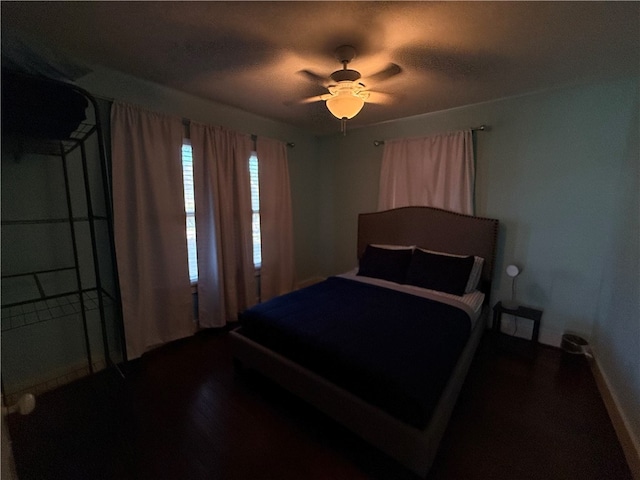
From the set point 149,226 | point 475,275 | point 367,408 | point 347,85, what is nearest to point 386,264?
point 475,275

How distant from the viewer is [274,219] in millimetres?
3426

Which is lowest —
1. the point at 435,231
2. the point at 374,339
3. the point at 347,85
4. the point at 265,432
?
the point at 265,432

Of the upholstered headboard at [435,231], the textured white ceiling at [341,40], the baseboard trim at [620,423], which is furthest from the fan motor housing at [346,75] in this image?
the baseboard trim at [620,423]

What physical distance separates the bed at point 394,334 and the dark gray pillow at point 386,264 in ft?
0.04

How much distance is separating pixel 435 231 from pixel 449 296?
2.68 ft

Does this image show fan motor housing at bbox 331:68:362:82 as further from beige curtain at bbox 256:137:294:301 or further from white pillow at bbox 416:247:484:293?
white pillow at bbox 416:247:484:293

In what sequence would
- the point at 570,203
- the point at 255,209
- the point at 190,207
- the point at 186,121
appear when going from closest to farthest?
the point at 570,203, the point at 186,121, the point at 190,207, the point at 255,209

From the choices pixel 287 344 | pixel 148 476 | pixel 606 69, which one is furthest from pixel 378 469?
pixel 606 69

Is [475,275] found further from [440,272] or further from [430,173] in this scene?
[430,173]

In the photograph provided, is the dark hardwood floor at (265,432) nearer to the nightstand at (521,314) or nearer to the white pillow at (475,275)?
the nightstand at (521,314)

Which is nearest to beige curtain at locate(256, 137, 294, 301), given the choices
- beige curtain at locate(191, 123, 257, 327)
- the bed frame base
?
beige curtain at locate(191, 123, 257, 327)

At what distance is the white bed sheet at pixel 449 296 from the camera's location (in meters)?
2.24

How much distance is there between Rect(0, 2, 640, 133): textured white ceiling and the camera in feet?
4.50

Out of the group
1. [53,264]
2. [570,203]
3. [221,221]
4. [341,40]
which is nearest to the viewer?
[341,40]
